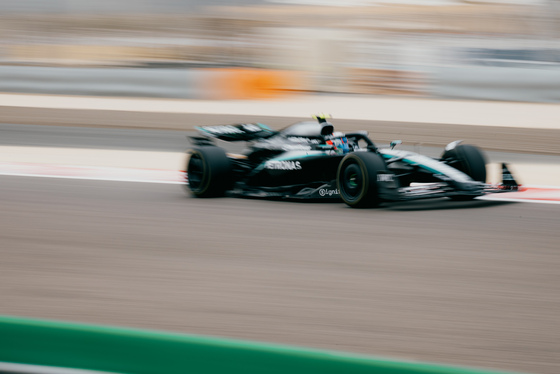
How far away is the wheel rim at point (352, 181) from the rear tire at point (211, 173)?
141 centimetres

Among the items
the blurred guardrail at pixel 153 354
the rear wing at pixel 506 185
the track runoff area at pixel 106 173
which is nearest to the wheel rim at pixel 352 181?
the rear wing at pixel 506 185

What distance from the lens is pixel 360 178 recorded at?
7.14m

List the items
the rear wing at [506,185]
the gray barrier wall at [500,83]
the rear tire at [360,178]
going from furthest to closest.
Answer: the gray barrier wall at [500,83] < the rear wing at [506,185] < the rear tire at [360,178]

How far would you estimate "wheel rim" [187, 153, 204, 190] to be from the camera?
8.41m

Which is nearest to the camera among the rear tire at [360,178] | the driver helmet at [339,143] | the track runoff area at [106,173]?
the rear tire at [360,178]

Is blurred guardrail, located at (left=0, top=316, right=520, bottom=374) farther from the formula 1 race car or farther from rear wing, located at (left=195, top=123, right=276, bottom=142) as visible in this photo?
rear wing, located at (left=195, top=123, right=276, bottom=142)

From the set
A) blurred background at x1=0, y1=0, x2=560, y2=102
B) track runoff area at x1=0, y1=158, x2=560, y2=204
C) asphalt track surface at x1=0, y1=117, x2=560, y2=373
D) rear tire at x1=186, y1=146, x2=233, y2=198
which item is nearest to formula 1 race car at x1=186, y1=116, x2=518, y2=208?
rear tire at x1=186, y1=146, x2=233, y2=198

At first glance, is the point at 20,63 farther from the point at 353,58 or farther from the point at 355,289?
the point at 355,289

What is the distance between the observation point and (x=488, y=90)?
1633 cm

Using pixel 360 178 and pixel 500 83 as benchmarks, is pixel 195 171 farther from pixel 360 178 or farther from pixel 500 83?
pixel 500 83

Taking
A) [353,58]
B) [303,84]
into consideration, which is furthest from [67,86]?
[353,58]

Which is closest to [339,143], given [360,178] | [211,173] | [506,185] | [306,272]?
[360,178]

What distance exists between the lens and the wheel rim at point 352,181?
7.18 m

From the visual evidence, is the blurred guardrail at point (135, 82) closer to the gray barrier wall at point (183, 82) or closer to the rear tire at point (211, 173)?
the gray barrier wall at point (183, 82)
